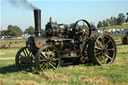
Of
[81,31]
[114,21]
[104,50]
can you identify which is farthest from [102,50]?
[114,21]

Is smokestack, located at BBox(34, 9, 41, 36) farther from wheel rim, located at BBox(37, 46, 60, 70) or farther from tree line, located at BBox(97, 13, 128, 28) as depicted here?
tree line, located at BBox(97, 13, 128, 28)

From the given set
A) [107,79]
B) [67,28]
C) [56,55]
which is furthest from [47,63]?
[107,79]

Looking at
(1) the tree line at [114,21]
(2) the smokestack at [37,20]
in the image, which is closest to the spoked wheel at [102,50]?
(2) the smokestack at [37,20]

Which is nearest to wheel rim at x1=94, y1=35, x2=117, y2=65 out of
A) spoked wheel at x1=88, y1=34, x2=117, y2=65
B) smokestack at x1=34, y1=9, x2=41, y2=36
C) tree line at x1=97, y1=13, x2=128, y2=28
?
spoked wheel at x1=88, y1=34, x2=117, y2=65

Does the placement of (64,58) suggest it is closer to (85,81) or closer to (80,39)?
(80,39)

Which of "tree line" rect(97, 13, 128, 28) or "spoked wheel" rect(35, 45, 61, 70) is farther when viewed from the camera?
"tree line" rect(97, 13, 128, 28)

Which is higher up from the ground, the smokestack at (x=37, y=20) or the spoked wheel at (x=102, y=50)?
the smokestack at (x=37, y=20)

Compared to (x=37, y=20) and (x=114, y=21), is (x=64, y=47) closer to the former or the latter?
(x=37, y=20)

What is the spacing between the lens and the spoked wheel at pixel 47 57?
702 cm

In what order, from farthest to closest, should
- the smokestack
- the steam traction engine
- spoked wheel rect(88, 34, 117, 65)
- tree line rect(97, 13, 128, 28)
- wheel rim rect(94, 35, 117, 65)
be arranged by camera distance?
tree line rect(97, 13, 128, 28) < wheel rim rect(94, 35, 117, 65) < spoked wheel rect(88, 34, 117, 65) < the smokestack < the steam traction engine

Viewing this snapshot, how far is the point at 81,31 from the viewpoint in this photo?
28.4ft

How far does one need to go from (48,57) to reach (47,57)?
0.04 metres

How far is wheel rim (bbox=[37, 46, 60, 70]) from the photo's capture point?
7189 mm

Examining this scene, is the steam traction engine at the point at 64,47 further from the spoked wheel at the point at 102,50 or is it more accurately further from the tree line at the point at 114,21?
the tree line at the point at 114,21
